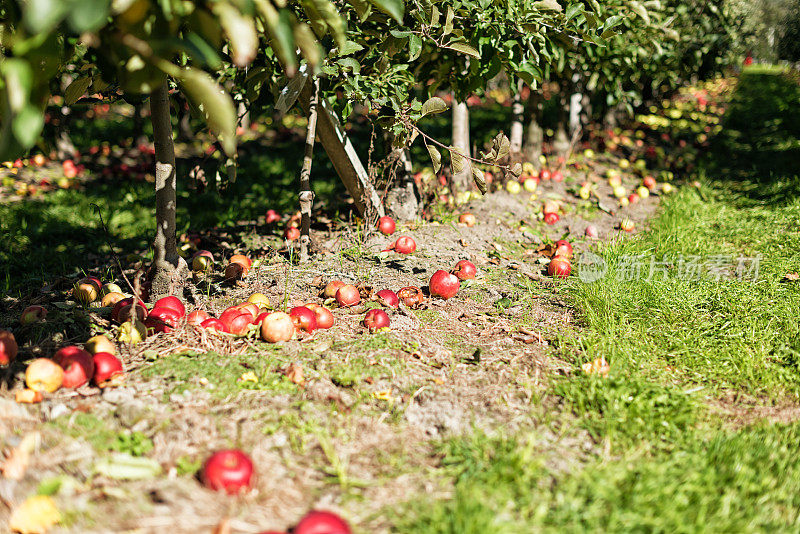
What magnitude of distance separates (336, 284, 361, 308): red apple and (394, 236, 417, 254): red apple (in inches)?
28.5

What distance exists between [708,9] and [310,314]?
637 cm

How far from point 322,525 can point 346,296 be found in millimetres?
1606

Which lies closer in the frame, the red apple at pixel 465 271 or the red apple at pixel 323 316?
the red apple at pixel 323 316

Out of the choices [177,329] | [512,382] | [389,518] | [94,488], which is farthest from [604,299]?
[94,488]

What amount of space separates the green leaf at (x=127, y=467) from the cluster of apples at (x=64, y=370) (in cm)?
50

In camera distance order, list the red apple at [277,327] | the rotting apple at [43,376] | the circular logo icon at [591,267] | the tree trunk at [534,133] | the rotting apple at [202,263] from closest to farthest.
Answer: the rotting apple at [43,376], the red apple at [277,327], the circular logo icon at [591,267], the rotting apple at [202,263], the tree trunk at [534,133]

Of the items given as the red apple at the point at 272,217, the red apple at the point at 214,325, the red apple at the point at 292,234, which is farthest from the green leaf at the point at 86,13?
the red apple at the point at 272,217

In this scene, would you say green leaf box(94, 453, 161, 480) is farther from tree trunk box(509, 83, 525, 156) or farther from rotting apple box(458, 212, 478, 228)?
tree trunk box(509, 83, 525, 156)

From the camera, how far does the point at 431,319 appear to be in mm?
3002

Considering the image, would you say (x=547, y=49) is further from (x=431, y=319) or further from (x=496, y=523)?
(x=496, y=523)

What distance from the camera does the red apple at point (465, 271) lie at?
342 cm

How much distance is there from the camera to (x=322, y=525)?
4.94ft

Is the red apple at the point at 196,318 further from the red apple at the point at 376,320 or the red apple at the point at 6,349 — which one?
the red apple at the point at 376,320

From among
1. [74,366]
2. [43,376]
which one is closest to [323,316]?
[74,366]
